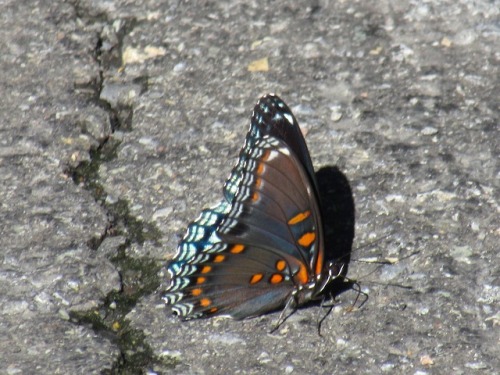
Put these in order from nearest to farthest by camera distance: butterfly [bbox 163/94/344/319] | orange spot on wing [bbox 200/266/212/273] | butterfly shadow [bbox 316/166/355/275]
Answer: butterfly [bbox 163/94/344/319] → orange spot on wing [bbox 200/266/212/273] → butterfly shadow [bbox 316/166/355/275]

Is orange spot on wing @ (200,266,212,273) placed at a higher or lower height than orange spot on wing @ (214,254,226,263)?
lower

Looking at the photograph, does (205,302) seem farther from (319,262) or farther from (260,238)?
(319,262)

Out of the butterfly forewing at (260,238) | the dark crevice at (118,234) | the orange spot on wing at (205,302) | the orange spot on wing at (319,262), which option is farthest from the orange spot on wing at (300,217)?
the dark crevice at (118,234)

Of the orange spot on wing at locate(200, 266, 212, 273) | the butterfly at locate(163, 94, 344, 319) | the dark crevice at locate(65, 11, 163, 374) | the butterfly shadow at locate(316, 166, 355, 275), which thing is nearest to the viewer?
the dark crevice at locate(65, 11, 163, 374)

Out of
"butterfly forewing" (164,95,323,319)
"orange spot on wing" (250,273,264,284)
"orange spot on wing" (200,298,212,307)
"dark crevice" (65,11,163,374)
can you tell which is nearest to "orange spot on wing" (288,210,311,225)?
"butterfly forewing" (164,95,323,319)

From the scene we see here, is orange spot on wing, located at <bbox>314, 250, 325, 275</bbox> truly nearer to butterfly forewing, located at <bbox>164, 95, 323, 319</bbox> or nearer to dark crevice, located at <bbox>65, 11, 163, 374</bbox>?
butterfly forewing, located at <bbox>164, 95, 323, 319</bbox>

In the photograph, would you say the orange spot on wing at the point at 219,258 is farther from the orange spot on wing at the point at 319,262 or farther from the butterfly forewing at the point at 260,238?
the orange spot on wing at the point at 319,262

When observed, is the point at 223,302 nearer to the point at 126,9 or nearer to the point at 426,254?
the point at 426,254

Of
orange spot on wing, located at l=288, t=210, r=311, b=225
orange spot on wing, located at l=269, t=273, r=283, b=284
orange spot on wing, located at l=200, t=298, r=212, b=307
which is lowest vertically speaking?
orange spot on wing, located at l=200, t=298, r=212, b=307
